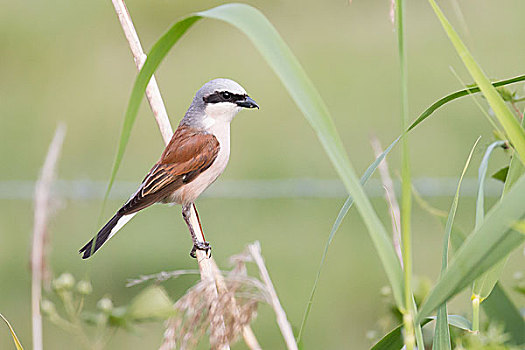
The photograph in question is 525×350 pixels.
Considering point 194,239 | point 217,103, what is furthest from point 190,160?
point 194,239

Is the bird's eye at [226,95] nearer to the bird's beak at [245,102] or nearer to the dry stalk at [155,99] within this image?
the bird's beak at [245,102]

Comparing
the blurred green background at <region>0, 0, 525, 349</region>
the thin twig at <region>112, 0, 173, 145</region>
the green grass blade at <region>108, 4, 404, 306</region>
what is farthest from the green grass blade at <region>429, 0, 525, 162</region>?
the blurred green background at <region>0, 0, 525, 349</region>

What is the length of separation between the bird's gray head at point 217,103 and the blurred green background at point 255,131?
8.33 ft

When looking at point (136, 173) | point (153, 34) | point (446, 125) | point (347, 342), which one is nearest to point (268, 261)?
point (347, 342)

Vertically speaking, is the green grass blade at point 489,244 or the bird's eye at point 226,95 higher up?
the bird's eye at point 226,95

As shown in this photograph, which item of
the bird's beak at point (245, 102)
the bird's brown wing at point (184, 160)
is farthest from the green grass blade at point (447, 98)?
the bird's brown wing at point (184, 160)

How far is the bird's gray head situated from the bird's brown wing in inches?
1.1

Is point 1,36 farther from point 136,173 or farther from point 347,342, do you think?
point 347,342

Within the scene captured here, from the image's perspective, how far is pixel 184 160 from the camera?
6.01 ft

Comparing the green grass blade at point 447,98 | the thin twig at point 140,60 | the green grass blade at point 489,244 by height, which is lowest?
the green grass blade at point 489,244

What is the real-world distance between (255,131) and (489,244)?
246 inches

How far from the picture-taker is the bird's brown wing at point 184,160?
1812mm

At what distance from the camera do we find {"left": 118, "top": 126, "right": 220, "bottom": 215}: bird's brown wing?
5.95 ft

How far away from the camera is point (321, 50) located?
8.80m
